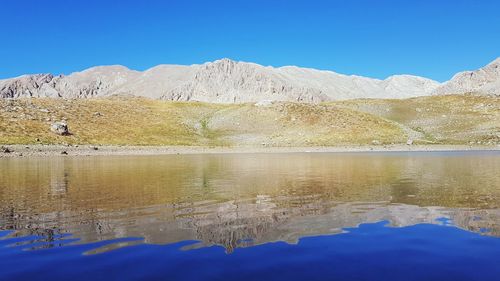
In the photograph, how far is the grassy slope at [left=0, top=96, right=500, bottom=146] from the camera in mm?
99500

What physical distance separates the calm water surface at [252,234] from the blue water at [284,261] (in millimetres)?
26

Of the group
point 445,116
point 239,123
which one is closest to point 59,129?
point 239,123

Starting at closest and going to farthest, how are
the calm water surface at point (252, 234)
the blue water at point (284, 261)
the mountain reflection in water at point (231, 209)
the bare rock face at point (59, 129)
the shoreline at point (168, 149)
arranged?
the blue water at point (284, 261), the calm water surface at point (252, 234), the mountain reflection in water at point (231, 209), the shoreline at point (168, 149), the bare rock face at point (59, 129)

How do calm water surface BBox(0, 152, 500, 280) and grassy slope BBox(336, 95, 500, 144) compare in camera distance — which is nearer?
calm water surface BBox(0, 152, 500, 280)

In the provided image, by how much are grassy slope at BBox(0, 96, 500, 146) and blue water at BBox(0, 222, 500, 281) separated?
77625 mm

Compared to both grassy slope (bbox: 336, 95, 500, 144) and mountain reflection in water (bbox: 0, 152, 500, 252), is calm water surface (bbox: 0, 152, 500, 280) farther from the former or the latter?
grassy slope (bbox: 336, 95, 500, 144)

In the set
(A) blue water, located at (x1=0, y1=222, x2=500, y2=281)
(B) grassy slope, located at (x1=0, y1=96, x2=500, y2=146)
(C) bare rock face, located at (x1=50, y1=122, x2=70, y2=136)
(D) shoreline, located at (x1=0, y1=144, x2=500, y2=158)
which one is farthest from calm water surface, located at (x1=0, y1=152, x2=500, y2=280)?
(C) bare rock face, located at (x1=50, y1=122, x2=70, y2=136)

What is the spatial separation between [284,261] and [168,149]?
79.0 m

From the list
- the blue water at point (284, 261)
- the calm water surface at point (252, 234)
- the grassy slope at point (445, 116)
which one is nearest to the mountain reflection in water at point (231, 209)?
the calm water surface at point (252, 234)

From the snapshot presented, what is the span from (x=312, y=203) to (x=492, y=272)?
9.66m

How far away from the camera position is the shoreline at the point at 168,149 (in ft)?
237

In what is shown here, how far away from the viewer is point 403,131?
380ft

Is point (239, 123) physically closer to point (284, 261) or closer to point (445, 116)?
point (445, 116)

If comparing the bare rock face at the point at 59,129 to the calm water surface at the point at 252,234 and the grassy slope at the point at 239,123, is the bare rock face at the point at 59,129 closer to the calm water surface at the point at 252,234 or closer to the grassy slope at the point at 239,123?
the grassy slope at the point at 239,123
